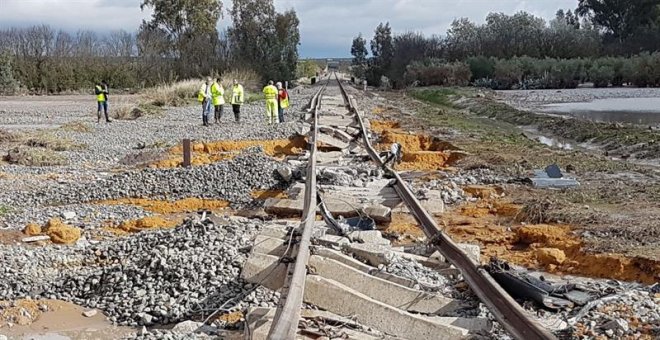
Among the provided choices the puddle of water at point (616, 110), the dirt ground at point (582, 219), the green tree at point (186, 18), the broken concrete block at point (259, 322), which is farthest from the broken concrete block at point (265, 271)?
the green tree at point (186, 18)

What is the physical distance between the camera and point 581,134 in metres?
22.4

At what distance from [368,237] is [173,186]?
4923 millimetres

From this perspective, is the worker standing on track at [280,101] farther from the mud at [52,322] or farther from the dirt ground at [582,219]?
the mud at [52,322]

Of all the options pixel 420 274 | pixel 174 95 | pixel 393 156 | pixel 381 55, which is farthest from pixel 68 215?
pixel 381 55

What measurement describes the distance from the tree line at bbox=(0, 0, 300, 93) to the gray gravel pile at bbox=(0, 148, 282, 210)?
130 feet

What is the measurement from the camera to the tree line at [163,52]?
49.9 meters

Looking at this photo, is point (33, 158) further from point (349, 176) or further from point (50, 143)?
point (349, 176)

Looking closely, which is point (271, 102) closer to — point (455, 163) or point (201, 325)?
point (455, 163)

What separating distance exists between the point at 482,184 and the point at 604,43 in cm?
7796

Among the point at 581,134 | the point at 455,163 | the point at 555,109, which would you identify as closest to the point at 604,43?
the point at 555,109

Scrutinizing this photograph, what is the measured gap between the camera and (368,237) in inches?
291

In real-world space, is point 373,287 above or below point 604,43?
below

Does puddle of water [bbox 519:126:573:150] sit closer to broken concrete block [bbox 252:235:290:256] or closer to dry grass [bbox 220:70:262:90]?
broken concrete block [bbox 252:235:290:256]

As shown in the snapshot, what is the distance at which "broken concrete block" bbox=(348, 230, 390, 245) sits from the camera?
7227 millimetres
